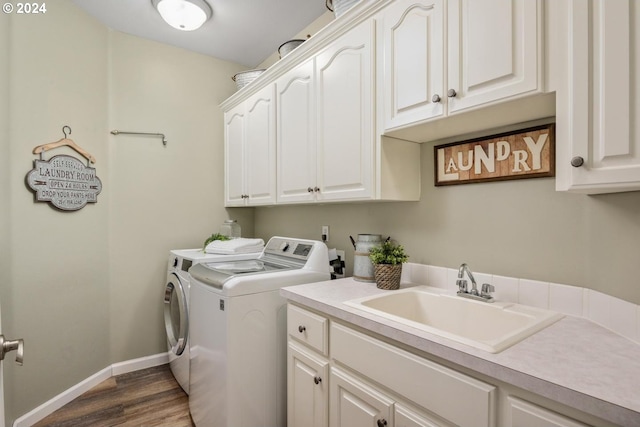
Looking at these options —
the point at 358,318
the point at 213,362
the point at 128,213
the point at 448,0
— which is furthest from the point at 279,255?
the point at 448,0

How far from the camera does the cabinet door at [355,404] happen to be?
3.59 feet

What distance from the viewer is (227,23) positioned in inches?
97.3

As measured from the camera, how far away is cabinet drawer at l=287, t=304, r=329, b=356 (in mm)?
Result: 1361

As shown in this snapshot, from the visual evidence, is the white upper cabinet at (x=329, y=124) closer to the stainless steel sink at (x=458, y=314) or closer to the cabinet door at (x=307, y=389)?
the stainless steel sink at (x=458, y=314)

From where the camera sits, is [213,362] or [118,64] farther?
[118,64]

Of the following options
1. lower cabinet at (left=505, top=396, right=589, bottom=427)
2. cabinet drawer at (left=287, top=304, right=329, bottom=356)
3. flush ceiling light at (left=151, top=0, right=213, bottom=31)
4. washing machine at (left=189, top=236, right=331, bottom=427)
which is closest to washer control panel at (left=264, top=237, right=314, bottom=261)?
washing machine at (left=189, top=236, right=331, bottom=427)

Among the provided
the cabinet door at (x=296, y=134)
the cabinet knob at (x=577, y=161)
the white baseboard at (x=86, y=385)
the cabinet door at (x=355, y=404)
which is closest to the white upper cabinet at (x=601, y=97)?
the cabinet knob at (x=577, y=161)

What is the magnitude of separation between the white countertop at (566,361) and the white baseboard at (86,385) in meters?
2.22

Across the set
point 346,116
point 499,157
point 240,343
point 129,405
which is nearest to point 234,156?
point 346,116

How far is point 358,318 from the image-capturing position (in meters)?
1.18

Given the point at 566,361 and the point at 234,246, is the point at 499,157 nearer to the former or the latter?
the point at 566,361

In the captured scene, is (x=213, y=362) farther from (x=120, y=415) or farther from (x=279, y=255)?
(x=120, y=415)

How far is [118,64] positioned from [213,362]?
2421mm

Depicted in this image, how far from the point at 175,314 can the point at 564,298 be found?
252cm
